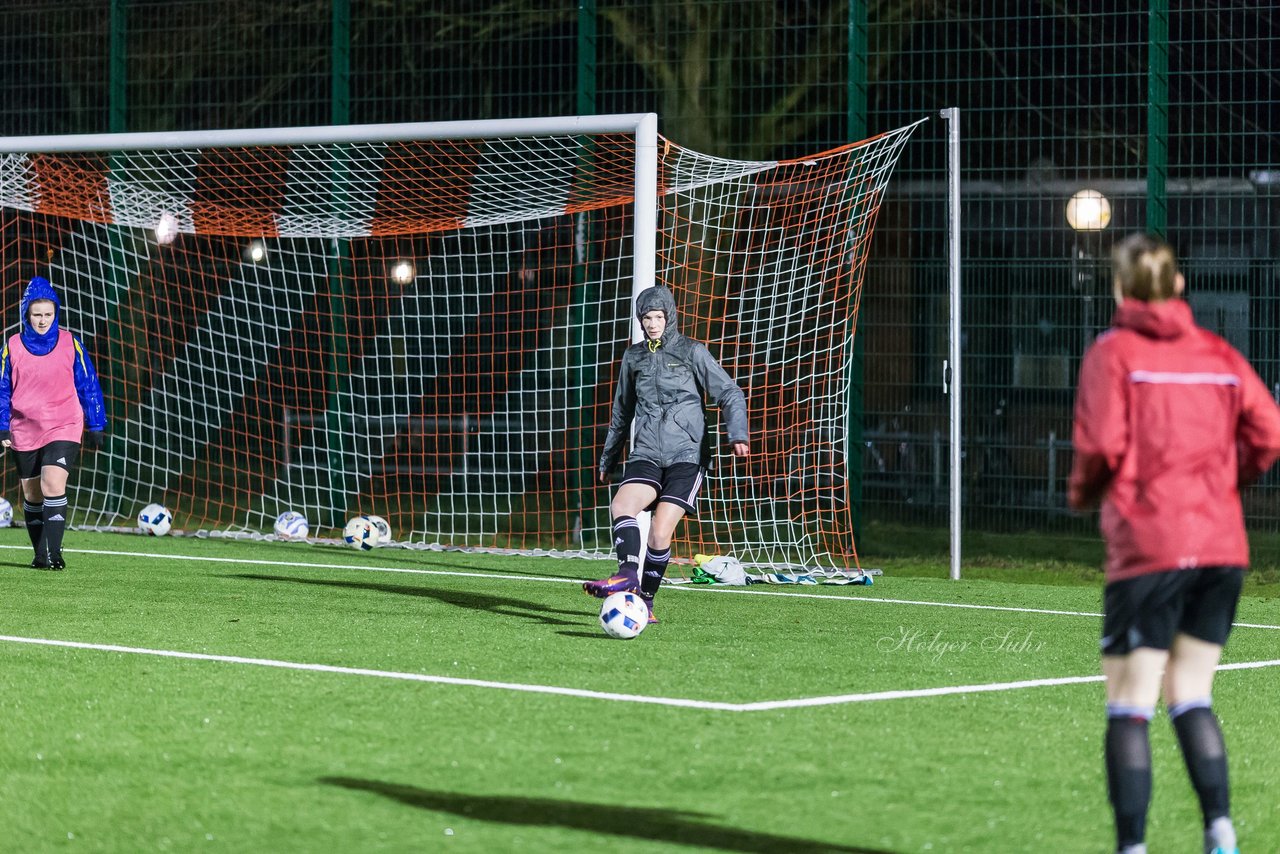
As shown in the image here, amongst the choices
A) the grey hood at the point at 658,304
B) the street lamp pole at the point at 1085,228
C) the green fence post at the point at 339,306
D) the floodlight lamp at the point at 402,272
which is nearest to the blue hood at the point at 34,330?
the green fence post at the point at 339,306

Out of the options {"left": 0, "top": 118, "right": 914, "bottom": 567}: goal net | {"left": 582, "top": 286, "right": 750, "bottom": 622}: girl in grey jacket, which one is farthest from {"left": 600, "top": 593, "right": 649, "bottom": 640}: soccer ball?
{"left": 0, "top": 118, "right": 914, "bottom": 567}: goal net

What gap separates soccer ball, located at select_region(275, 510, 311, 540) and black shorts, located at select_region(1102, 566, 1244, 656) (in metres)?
11.0

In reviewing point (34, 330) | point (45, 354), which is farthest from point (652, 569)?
point (34, 330)

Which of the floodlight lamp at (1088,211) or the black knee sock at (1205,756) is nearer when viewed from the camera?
the black knee sock at (1205,756)

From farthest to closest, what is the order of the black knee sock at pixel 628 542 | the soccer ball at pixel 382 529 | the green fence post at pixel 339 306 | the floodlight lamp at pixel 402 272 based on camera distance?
the floodlight lamp at pixel 402 272 → the green fence post at pixel 339 306 → the soccer ball at pixel 382 529 → the black knee sock at pixel 628 542

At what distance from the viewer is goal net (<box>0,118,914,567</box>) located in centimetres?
1383

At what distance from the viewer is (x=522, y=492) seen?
1516 centimetres

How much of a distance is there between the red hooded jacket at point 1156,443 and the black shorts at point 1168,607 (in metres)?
0.03

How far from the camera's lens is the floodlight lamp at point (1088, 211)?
13.8 m

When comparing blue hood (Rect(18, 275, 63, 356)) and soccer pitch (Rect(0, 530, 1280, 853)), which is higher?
blue hood (Rect(18, 275, 63, 356))

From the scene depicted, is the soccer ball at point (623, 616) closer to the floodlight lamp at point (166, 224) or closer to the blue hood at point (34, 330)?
the blue hood at point (34, 330)

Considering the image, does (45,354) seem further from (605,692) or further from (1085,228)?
(1085,228)

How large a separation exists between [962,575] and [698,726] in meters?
7.47

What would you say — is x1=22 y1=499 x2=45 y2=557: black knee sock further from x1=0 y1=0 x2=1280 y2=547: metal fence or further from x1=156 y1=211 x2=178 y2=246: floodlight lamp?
x1=0 y1=0 x2=1280 y2=547: metal fence
